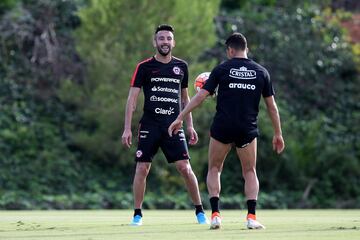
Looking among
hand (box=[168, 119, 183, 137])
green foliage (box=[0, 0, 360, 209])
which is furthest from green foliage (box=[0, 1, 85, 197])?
hand (box=[168, 119, 183, 137])

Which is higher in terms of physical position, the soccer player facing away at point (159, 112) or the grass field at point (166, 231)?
the soccer player facing away at point (159, 112)

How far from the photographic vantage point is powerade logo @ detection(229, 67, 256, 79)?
12.5 metres

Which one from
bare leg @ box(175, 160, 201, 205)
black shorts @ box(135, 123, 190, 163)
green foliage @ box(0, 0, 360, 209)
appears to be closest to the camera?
black shorts @ box(135, 123, 190, 163)

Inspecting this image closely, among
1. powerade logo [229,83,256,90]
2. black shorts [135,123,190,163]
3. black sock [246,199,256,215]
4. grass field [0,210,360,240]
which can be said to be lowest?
grass field [0,210,360,240]

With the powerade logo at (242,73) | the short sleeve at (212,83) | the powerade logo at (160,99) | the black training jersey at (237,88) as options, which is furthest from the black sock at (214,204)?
the powerade logo at (160,99)

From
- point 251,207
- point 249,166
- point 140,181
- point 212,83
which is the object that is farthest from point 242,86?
point 140,181

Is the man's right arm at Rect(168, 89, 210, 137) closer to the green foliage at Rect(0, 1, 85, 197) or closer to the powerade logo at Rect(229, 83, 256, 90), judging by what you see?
the powerade logo at Rect(229, 83, 256, 90)

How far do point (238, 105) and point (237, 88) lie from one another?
0.69 ft

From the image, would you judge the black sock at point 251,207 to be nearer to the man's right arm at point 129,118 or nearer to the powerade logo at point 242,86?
the powerade logo at point 242,86

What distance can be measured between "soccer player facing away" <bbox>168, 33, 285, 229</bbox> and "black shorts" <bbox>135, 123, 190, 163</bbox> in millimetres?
1280

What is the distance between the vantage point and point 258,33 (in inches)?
1323

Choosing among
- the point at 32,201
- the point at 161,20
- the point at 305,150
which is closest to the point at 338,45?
the point at 305,150

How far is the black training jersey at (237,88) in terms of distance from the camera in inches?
492

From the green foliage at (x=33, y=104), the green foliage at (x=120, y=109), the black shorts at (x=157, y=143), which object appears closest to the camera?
the black shorts at (x=157, y=143)
